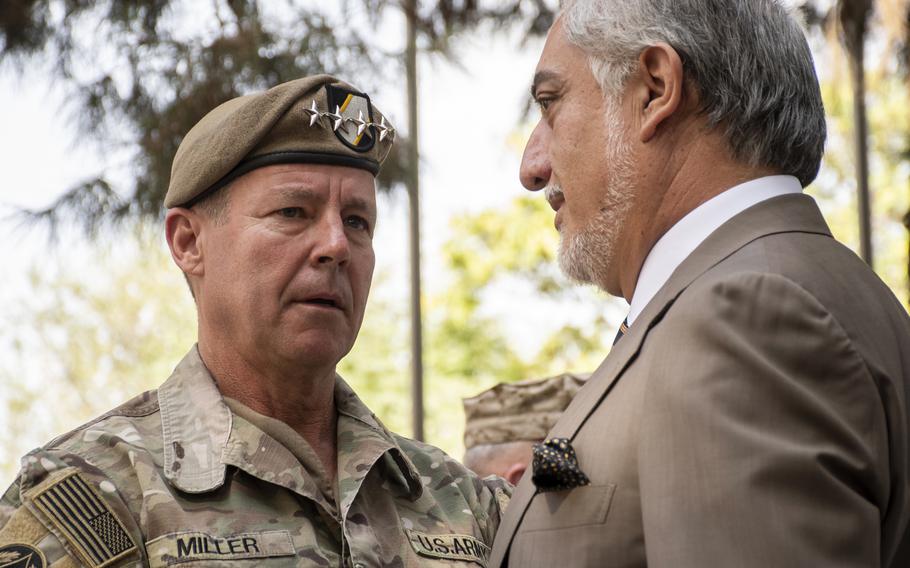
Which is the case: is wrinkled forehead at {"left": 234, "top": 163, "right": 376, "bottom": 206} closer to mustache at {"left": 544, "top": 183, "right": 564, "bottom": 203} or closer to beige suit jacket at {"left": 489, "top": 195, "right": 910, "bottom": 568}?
mustache at {"left": 544, "top": 183, "right": 564, "bottom": 203}

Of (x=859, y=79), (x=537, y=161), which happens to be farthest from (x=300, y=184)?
(x=859, y=79)

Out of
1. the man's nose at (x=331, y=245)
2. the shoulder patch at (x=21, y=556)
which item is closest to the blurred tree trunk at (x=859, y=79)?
the man's nose at (x=331, y=245)

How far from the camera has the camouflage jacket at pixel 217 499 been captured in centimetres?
247

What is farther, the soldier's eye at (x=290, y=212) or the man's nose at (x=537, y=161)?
the soldier's eye at (x=290, y=212)

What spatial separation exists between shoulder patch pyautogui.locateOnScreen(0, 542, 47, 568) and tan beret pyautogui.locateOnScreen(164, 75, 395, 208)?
103 cm

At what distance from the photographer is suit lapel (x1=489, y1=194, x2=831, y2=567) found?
7.38 feet

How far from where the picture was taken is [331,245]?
2.99 m

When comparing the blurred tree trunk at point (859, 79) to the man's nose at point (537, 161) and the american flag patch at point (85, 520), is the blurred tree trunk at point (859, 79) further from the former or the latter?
the american flag patch at point (85, 520)

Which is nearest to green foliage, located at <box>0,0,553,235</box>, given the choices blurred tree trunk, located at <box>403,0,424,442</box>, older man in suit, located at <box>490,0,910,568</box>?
blurred tree trunk, located at <box>403,0,424,442</box>

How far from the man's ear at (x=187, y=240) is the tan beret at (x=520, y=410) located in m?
2.84

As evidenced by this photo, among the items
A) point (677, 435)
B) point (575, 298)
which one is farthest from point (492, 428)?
point (575, 298)

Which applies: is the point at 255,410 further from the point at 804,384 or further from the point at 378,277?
the point at 378,277

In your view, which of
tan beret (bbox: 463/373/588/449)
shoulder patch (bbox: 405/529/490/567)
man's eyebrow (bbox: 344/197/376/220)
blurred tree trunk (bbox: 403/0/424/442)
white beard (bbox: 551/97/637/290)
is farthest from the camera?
blurred tree trunk (bbox: 403/0/424/442)

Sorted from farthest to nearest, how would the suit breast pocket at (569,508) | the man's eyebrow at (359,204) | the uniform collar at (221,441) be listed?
1. the man's eyebrow at (359,204)
2. the uniform collar at (221,441)
3. the suit breast pocket at (569,508)
